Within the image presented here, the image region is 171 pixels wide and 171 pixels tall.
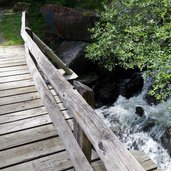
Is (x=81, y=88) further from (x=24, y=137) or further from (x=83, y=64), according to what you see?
(x=83, y=64)

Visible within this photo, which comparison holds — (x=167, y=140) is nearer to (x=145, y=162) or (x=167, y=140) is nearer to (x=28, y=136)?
(x=145, y=162)

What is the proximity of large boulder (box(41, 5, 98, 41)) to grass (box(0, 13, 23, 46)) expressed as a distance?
5.19ft

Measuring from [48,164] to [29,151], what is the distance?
0.34 metres

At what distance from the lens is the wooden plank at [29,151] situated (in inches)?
120

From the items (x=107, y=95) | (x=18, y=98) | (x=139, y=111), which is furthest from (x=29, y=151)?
(x=107, y=95)

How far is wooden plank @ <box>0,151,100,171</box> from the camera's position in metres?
2.94

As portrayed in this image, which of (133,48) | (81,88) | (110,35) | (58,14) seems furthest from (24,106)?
(58,14)

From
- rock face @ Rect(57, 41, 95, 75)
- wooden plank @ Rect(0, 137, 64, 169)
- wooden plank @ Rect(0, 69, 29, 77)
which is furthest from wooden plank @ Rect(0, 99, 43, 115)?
rock face @ Rect(57, 41, 95, 75)

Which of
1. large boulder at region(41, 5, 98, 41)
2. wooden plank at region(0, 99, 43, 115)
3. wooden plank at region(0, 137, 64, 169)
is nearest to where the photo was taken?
wooden plank at region(0, 137, 64, 169)

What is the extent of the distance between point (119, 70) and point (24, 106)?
21.4ft

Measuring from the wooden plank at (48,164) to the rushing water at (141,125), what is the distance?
3983 mm

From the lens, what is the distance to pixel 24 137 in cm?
347

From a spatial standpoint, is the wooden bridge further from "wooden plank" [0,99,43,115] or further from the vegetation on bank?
the vegetation on bank

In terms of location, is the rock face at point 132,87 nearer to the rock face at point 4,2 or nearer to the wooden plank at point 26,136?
the wooden plank at point 26,136
